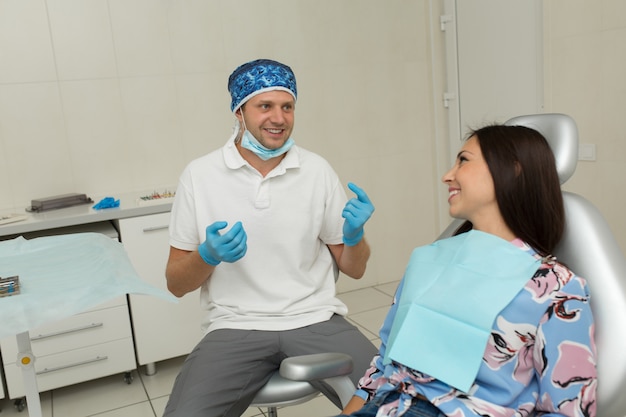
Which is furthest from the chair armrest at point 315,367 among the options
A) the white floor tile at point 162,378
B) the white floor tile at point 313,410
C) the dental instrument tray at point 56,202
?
the dental instrument tray at point 56,202

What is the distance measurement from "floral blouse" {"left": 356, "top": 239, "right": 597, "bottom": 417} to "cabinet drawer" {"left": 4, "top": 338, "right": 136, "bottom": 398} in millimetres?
1817

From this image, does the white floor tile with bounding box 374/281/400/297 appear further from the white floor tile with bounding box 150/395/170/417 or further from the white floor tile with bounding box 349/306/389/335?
the white floor tile with bounding box 150/395/170/417

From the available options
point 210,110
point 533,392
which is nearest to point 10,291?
point 533,392

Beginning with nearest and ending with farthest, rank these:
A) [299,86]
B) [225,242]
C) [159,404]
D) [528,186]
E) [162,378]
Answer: [528,186] < [225,242] < [159,404] < [162,378] < [299,86]

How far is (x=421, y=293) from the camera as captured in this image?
50.9 inches

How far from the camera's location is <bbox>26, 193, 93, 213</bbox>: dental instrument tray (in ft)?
8.96

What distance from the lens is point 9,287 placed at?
1.17m

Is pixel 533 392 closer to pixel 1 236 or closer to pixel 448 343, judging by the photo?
pixel 448 343

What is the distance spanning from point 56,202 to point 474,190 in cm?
214

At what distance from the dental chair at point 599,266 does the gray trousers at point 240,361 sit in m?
0.64

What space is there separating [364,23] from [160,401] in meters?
2.41

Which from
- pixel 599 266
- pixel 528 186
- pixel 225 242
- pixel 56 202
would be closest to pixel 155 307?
pixel 56 202

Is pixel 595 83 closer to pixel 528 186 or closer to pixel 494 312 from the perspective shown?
pixel 528 186

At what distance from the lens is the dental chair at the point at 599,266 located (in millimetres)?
1068
